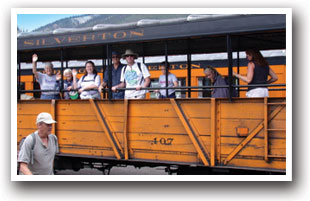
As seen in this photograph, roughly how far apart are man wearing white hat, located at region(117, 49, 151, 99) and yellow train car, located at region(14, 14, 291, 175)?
9.3 inches

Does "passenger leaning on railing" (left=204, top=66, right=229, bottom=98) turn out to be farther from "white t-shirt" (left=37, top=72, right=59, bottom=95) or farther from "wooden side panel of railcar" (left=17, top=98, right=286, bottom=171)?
"white t-shirt" (left=37, top=72, right=59, bottom=95)

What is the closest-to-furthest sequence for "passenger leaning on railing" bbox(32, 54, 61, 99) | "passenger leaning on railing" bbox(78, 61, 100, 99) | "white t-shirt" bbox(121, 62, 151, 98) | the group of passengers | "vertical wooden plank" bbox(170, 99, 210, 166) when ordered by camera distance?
"vertical wooden plank" bbox(170, 99, 210, 166)
the group of passengers
"white t-shirt" bbox(121, 62, 151, 98)
"passenger leaning on railing" bbox(78, 61, 100, 99)
"passenger leaning on railing" bbox(32, 54, 61, 99)

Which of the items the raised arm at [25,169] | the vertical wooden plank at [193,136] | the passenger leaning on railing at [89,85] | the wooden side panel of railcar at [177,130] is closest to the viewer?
the raised arm at [25,169]

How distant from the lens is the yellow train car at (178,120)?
20.8 feet

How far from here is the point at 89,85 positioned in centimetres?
790

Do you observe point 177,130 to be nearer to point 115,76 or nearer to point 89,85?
point 115,76

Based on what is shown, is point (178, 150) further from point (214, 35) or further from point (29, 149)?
point (29, 149)

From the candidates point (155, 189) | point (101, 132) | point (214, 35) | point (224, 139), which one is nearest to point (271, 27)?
point (214, 35)

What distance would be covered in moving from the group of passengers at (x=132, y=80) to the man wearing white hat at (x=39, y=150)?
2.25 meters

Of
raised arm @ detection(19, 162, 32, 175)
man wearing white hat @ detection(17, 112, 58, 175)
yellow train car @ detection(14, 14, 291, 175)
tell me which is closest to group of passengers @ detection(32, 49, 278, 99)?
yellow train car @ detection(14, 14, 291, 175)

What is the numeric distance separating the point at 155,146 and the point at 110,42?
1.80 m

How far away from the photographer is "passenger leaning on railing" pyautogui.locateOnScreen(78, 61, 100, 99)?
7871mm

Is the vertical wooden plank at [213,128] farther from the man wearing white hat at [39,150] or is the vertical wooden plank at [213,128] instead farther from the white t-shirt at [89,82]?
the man wearing white hat at [39,150]

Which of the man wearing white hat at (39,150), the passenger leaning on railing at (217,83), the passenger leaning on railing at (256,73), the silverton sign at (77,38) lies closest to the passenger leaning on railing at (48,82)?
the silverton sign at (77,38)
